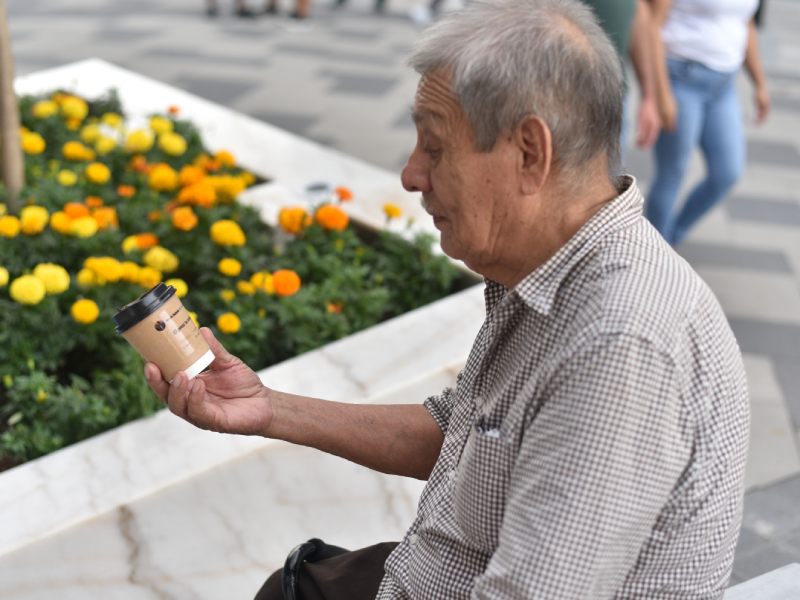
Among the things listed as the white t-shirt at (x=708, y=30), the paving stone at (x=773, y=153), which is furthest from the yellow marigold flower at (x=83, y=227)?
the paving stone at (x=773, y=153)

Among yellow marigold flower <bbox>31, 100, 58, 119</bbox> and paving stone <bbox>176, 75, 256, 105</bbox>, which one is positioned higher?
yellow marigold flower <bbox>31, 100, 58, 119</bbox>

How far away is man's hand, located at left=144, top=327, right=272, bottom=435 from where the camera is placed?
1.82 meters

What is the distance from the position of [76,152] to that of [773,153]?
4.64 metres

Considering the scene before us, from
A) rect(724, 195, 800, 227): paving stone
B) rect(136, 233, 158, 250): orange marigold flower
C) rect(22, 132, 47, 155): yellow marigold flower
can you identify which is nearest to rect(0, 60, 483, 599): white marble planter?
rect(136, 233, 158, 250): orange marigold flower

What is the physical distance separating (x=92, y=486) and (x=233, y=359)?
2.82ft

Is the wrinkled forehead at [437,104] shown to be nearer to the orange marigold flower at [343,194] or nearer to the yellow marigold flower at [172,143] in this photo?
the orange marigold flower at [343,194]

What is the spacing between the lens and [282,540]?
2.83 metres

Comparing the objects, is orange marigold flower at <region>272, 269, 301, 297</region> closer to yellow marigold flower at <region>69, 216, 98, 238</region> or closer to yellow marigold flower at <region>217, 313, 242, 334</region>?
yellow marigold flower at <region>217, 313, 242, 334</region>

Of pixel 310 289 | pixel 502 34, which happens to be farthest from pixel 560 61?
pixel 310 289

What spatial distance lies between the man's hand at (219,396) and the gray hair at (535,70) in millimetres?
646

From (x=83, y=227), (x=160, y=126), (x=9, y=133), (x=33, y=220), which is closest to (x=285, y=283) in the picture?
(x=83, y=227)

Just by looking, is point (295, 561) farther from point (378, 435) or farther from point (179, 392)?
point (179, 392)

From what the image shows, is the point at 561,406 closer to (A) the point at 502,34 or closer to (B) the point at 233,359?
(A) the point at 502,34

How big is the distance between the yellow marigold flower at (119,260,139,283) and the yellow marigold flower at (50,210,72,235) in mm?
282
